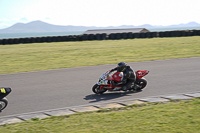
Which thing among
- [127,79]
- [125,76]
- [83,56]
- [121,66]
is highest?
[121,66]

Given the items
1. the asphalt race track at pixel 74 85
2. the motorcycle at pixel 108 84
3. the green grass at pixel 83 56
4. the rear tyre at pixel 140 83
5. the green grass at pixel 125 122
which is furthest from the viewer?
the green grass at pixel 83 56

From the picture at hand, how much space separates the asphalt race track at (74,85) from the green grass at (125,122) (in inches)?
53.9

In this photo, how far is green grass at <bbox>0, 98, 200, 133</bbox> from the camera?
5.59 metres

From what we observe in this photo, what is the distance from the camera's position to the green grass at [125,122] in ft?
18.4

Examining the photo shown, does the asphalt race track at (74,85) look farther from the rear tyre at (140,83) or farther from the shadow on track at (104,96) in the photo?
the rear tyre at (140,83)

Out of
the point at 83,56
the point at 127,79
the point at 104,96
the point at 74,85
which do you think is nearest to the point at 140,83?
the point at 127,79

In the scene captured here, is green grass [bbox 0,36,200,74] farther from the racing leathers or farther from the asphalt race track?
the racing leathers

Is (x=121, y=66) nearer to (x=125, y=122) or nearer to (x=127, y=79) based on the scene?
(x=127, y=79)

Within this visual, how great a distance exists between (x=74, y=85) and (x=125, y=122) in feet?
15.8

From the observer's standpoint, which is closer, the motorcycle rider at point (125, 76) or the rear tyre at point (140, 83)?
the motorcycle rider at point (125, 76)

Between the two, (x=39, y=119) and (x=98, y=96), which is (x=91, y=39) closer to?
(x=98, y=96)

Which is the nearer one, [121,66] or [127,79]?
[121,66]

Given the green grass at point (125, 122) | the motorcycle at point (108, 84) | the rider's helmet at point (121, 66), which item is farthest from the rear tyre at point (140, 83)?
the green grass at point (125, 122)

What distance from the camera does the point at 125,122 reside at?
19.9 feet
